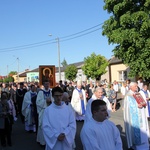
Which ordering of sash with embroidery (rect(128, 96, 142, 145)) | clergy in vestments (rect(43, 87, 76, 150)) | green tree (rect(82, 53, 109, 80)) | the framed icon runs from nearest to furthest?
clergy in vestments (rect(43, 87, 76, 150)) < sash with embroidery (rect(128, 96, 142, 145)) < the framed icon < green tree (rect(82, 53, 109, 80))

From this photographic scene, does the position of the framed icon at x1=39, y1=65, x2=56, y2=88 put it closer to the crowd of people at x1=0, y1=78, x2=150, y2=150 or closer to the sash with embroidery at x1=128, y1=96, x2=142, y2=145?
the crowd of people at x1=0, y1=78, x2=150, y2=150

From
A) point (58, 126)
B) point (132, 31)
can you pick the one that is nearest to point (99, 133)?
point (58, 126)

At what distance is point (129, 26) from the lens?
1838 centimetres

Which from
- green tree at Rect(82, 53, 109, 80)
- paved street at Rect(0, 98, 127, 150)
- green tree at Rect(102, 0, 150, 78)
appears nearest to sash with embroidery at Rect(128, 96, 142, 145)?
paved street at Rect(0, 98, 127, 150)

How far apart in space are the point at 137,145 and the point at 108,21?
41.3 ft

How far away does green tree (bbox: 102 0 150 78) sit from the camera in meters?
17.5

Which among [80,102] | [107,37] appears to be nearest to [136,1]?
[107,37]

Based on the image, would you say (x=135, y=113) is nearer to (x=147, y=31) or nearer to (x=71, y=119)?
(x=71, y=119)

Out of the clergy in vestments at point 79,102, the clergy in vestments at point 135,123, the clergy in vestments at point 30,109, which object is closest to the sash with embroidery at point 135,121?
the clergy in vestments at point 135,123

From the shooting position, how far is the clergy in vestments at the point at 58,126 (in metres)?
5.43

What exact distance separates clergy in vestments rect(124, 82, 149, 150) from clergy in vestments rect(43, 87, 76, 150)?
2.65 meters

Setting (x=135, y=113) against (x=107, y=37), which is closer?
(x=135, y=113)

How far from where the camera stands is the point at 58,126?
220 inches

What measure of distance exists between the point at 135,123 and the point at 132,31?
34.5 ft
